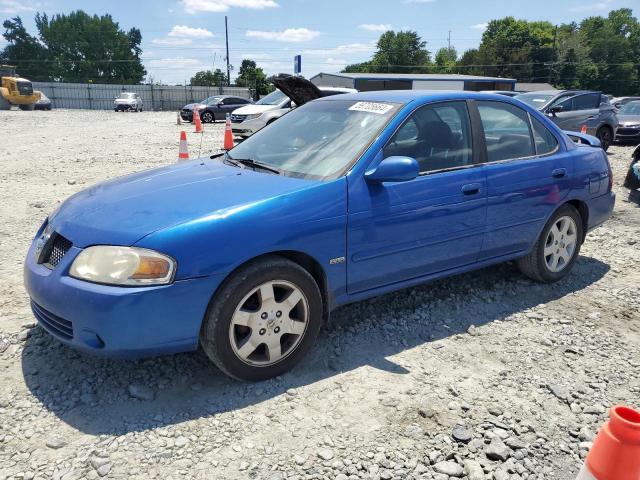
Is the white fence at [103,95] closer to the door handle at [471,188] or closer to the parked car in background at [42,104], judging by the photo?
the parked car in background at [42,104]

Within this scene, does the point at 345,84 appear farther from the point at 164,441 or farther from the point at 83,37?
the point at 83,37

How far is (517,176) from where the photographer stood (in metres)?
4.02

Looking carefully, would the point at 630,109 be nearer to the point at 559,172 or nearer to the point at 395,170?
the point at 559,172

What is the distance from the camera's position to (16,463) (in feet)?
7.73

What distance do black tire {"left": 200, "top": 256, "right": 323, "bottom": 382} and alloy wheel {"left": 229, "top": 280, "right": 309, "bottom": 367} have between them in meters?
0.03

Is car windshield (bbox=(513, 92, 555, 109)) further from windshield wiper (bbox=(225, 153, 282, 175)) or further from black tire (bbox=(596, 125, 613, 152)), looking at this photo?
windshield wiper (bbox=(225, 153, 282, 175))

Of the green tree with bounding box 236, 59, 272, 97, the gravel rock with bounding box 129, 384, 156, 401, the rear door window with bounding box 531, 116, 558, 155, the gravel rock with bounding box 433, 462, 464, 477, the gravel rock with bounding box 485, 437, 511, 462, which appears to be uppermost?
the green tree with bounding box 236, 59, 272, 97

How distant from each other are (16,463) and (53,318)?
74 centimetres

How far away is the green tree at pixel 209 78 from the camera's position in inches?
3076

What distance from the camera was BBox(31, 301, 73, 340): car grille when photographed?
8.94 feet

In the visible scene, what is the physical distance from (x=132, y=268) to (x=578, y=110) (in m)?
13.8

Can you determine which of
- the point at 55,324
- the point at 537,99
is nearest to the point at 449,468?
the point at 55,324

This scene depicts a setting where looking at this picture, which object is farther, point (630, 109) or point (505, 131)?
point (630, 109)

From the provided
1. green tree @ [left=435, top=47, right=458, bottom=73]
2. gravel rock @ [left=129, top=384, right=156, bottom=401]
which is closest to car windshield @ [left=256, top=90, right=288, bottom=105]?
gravel rock @ [left=129, top=384, right=156, bottom=401]
